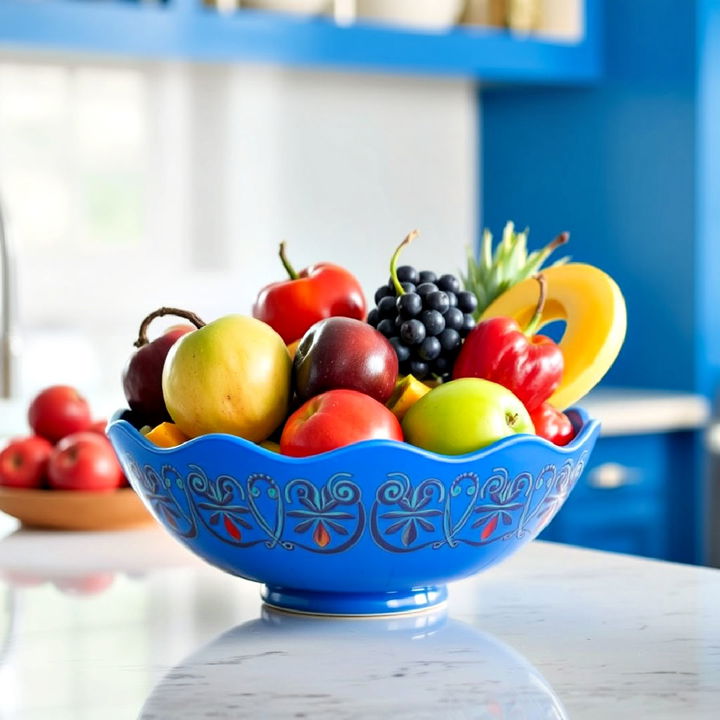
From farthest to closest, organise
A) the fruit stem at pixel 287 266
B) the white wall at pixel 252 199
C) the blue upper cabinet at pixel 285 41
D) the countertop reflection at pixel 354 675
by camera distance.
Result: 1. the white wall at pixel 252 199
2. the blue upper cabinet at pixel 285 41
3. the fruit stem at pixel 287 266
4. the countertop reflection at pixel 354 675

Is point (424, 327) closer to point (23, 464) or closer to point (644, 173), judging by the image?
point (23, 464)

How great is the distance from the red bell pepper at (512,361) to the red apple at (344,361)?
0.08m

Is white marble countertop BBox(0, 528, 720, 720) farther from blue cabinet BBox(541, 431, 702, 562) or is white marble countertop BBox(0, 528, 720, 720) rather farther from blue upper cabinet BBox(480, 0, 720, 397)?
blue upper cabinet BBox(480, 0, 720, 397)

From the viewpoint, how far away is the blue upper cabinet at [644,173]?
128 inches

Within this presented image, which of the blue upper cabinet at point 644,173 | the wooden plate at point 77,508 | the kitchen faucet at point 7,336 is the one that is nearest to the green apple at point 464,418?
the wooden plate at point 77,508

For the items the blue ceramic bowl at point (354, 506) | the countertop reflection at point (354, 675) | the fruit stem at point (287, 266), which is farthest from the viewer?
the fruit stem at point (287, 266)

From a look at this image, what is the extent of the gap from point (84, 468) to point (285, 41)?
1779mm

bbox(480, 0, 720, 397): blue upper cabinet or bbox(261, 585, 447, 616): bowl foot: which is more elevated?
bbox(480, 0, 720, 397): blue upper cabinet

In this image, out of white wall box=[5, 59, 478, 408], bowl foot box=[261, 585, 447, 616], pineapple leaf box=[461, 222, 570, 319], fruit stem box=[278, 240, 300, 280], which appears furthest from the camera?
white wall box=[5, 59, 478, 408]

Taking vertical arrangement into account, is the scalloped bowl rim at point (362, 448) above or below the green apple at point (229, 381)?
below

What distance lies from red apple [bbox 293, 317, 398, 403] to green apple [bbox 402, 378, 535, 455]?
40 mm

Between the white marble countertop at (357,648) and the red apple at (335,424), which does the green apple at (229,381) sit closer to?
the red apple at (335,424)

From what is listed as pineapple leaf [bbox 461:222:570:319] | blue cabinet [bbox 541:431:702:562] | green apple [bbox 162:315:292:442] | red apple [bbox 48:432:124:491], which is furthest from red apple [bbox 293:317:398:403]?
blue cabinet [bbox 541:431:702:562]

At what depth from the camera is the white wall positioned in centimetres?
317
